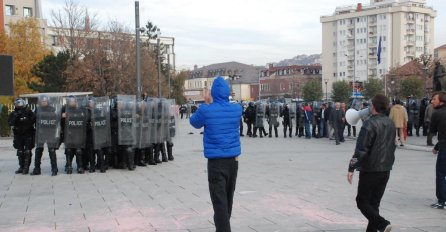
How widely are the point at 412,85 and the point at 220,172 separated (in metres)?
66.1

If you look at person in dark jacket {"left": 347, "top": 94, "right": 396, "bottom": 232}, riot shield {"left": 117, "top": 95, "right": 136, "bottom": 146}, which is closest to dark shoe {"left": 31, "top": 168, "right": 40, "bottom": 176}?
riot shield {"left": 117, "top": 95, "right": 136, "bottom": 146}

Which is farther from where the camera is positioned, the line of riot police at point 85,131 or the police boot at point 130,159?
the police boot at point 130,159

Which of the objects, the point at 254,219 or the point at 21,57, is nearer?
the point at 254,219

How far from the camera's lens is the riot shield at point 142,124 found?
1413 cm

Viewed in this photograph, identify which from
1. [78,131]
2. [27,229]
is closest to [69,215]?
[27,229]

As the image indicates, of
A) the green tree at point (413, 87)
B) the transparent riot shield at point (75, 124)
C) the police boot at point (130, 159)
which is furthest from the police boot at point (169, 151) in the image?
the green tree at point (413, 87)

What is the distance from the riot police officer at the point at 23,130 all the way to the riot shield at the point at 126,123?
7.06 feet

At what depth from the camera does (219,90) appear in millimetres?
5867

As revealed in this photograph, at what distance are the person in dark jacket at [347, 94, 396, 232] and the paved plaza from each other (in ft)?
2.45

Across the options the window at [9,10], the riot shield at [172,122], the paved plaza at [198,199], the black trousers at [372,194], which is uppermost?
the window at [9,10]

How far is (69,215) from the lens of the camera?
8008 mm

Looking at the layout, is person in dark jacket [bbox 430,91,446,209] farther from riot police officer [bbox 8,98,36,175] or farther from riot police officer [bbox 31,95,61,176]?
riot police officer [bbox 8,98,36,175]

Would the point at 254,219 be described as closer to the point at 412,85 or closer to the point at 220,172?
the point at 220,172

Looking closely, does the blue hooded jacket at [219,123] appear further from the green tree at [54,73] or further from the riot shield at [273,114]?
the green tree at [54,73]
